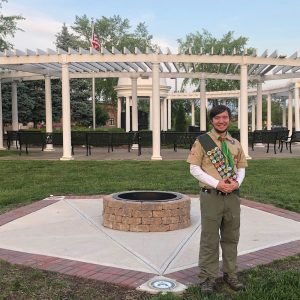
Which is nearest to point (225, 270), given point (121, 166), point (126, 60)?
point (121, 166)

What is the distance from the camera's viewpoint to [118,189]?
9.32m

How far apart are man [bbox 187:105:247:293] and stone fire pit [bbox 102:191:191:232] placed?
7.20 ft

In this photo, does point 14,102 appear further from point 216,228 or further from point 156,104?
point 216,228

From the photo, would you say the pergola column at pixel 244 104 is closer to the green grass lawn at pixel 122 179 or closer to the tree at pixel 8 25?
the green grass lawn at pixel 122 179

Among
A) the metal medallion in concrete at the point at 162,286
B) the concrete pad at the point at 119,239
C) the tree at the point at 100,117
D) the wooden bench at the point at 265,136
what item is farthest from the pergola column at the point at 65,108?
the tree at the point at 100,117

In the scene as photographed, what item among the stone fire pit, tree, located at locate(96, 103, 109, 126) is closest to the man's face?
the stone fire pit

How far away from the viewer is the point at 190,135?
57.3ft

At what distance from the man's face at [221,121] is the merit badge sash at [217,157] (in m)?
0.12

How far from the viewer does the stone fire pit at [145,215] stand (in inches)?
242

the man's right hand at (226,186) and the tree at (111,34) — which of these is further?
the tree at (111,34)

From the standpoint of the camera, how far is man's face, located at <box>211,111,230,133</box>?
153 inches

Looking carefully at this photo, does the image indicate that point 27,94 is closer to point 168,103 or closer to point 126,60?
point 168,103

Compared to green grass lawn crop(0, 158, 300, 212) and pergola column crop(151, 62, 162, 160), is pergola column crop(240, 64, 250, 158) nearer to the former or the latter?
green grass lawn crop(0, 158, 300, 212)

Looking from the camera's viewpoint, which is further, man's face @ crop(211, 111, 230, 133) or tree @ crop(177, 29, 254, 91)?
tree @ crop(177, 29, 254, 91)
